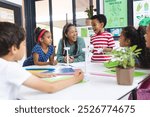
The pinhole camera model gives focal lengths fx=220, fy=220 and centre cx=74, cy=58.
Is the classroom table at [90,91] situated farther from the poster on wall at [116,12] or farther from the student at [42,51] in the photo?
the poster on wall at [116,12]

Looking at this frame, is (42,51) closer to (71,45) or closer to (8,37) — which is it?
(71,45)

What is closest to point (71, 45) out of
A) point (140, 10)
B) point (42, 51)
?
point (42, 51)

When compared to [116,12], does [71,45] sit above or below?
below

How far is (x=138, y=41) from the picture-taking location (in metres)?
1.76

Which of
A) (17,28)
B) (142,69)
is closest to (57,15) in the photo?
(142,69)

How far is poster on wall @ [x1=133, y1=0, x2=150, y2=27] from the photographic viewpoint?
141 inches

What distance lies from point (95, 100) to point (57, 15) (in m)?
4.37

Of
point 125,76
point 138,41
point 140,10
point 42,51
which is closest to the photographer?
point 125,76

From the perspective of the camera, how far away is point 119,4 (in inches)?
151

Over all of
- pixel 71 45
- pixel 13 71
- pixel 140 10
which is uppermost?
pixel 140 10

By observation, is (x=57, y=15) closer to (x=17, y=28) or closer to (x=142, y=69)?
(x=142, y=69)

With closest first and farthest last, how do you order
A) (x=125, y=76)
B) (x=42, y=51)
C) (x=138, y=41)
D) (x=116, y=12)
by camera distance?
(x=125, y=76) < (x=138, y=41) < (x=42, y=51) < (x=116, y=12)

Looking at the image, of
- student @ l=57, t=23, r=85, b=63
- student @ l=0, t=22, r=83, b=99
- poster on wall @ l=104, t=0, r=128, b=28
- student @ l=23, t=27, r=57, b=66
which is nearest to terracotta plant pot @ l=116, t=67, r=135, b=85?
student @ l=0, t=22, r=83, b=99

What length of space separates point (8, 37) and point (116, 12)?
3.08 m
